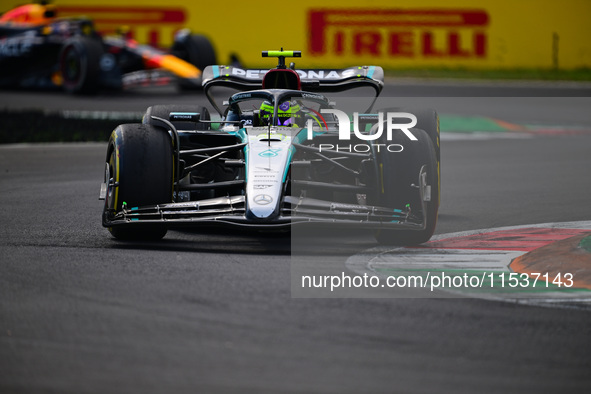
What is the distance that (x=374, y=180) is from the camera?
26.5 ft

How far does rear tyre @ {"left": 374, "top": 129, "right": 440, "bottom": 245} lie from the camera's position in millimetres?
7887

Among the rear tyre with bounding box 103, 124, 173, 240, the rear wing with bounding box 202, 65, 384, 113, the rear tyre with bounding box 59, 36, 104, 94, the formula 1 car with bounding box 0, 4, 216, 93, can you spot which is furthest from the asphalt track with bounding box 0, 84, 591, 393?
the formula 1 car with bounding box 0, 4, 216, 93

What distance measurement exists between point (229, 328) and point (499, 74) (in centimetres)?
2315

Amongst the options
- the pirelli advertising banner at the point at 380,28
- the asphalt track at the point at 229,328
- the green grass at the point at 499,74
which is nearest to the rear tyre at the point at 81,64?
the pirelli advertising banner at the point at 380,28

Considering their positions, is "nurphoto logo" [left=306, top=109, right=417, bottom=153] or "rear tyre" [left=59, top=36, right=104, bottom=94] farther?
"rear tyre" [left=59, top=36, right=104, bottom=94]

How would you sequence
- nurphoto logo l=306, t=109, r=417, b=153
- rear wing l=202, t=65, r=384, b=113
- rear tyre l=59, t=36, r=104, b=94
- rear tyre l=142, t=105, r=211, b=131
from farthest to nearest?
rear tyre l=59, t=36, r=104, b=94
rear wing l=202, t=65, r=384, b=113
rear tyre l=142, t=105, r=211, b=131
nurphoto logo l=306, t=109, r=417, b=153

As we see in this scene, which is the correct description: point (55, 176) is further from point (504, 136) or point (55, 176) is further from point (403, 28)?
point (403, 28)

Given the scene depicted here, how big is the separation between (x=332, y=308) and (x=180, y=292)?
2.87 ft

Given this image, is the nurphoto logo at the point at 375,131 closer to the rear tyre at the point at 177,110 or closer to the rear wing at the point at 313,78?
the rear wing at the point at 313,78

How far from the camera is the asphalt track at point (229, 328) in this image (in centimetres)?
467

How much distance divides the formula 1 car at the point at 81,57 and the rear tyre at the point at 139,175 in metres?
12.6

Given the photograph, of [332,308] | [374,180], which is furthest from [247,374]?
[374,180]

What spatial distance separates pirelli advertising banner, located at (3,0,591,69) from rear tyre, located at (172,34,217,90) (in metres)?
5.42

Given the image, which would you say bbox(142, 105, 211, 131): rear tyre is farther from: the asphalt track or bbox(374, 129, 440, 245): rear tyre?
bbox(374, 129, 440, 245): rear tyre
